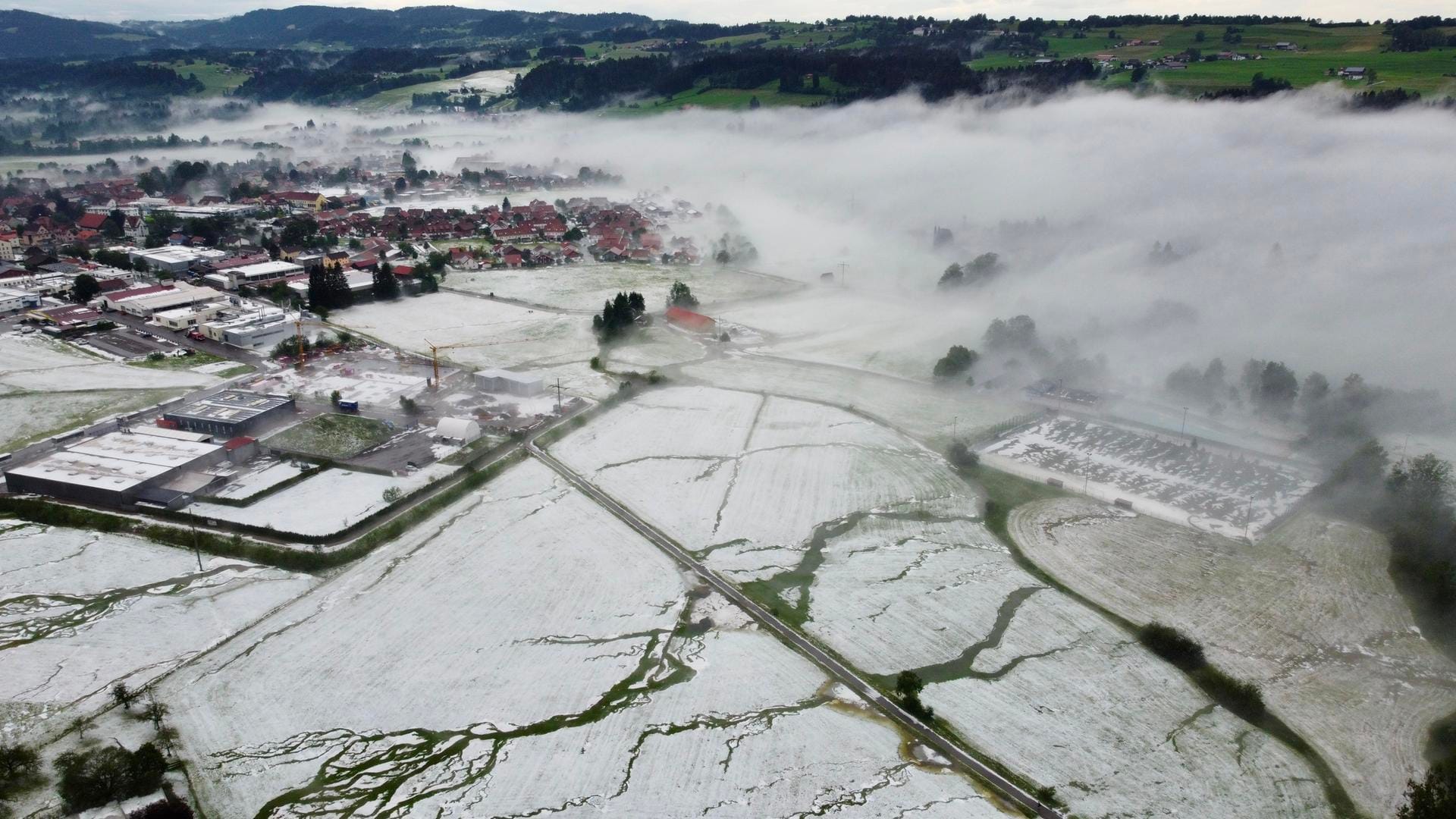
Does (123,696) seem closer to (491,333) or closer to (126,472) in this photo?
(126,472)

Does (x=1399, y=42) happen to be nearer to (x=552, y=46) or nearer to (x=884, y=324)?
(x=884, y=324)

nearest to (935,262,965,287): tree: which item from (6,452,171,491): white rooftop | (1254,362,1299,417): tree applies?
(1254,362,1299,417): tree

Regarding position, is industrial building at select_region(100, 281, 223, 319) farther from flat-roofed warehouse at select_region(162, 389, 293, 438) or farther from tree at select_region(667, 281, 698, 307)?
tree at select_region(667, 281, 698, 307)

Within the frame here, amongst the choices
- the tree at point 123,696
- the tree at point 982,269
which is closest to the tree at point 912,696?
the tree at point 123,696

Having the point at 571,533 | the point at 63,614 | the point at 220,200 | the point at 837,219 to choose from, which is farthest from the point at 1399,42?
the point at 220,200

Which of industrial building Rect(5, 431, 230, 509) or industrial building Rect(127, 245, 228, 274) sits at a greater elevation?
industrial building Rect(127, 245, 228, 274)

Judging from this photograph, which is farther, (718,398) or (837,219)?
(837,219)

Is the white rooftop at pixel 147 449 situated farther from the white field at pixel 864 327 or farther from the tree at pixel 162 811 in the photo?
the white field at pixel 864 327
